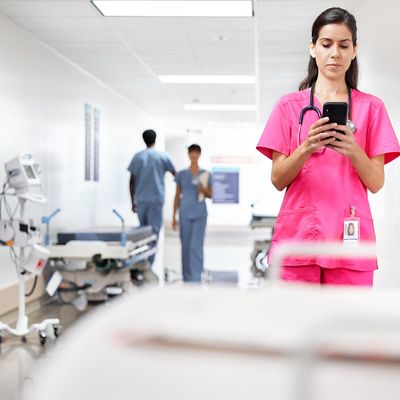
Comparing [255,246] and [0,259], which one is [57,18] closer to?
[0,259]

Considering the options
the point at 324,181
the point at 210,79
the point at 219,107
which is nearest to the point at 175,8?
the point at 210,79

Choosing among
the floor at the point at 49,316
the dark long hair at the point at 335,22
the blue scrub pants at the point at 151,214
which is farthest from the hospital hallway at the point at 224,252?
the dark long hair at the point at 335,22

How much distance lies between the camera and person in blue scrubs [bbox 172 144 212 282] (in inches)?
257

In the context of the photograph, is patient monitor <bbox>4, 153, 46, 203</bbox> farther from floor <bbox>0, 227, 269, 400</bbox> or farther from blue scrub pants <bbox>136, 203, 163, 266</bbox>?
blue scrub pants <bbox>136, 203, 163, 266</bbox>

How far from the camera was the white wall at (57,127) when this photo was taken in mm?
4973

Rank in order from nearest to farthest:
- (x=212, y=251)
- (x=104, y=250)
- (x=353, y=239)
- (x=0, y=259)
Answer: (x=353, y=239)
(x=0, y=259)
(x=104, y=250)
(x=212, y=251)

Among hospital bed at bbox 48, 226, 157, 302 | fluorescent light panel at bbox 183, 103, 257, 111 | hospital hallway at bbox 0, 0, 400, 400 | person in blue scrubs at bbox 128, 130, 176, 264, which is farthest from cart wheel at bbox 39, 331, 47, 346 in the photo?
fluorescent light panel at bbox 183, 103, 257, 111

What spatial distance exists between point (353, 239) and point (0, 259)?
3.59 meters

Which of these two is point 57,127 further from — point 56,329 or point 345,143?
point 345,143

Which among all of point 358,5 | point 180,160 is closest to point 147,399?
point 358,5

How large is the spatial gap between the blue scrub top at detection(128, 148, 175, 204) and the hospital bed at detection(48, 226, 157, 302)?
49.0 inches

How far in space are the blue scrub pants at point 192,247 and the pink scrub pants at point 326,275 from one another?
15.9 feet

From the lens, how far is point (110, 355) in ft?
1.93

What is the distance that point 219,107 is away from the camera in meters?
10.4
